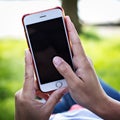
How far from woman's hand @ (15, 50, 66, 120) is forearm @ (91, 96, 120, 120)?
147 millimetres

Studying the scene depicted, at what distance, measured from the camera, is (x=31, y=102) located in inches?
60.4

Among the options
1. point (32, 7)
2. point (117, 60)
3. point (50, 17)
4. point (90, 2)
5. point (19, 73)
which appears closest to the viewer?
point (50, 17)

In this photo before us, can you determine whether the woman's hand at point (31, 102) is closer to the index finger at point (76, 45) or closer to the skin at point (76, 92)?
the skin at point (76, 92)

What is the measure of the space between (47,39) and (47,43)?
0.01m

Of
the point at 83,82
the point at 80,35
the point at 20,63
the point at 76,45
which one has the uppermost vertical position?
the point at 76,45

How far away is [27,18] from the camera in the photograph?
1.62 metres

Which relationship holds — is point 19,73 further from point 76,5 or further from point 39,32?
point 39,32

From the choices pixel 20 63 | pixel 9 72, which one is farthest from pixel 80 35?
pixel 9 72

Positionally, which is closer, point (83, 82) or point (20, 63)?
point (83, 82)

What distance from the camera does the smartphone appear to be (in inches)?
62.9

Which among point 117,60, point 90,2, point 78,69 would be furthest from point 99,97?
point 90,2

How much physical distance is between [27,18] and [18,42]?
13.3ft

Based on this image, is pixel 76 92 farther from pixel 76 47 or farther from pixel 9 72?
Result: pixel 9 72

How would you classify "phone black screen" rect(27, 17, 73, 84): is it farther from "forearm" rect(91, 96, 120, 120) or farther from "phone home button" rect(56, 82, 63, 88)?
"forearm" rect(91, 96, 120, 120)
